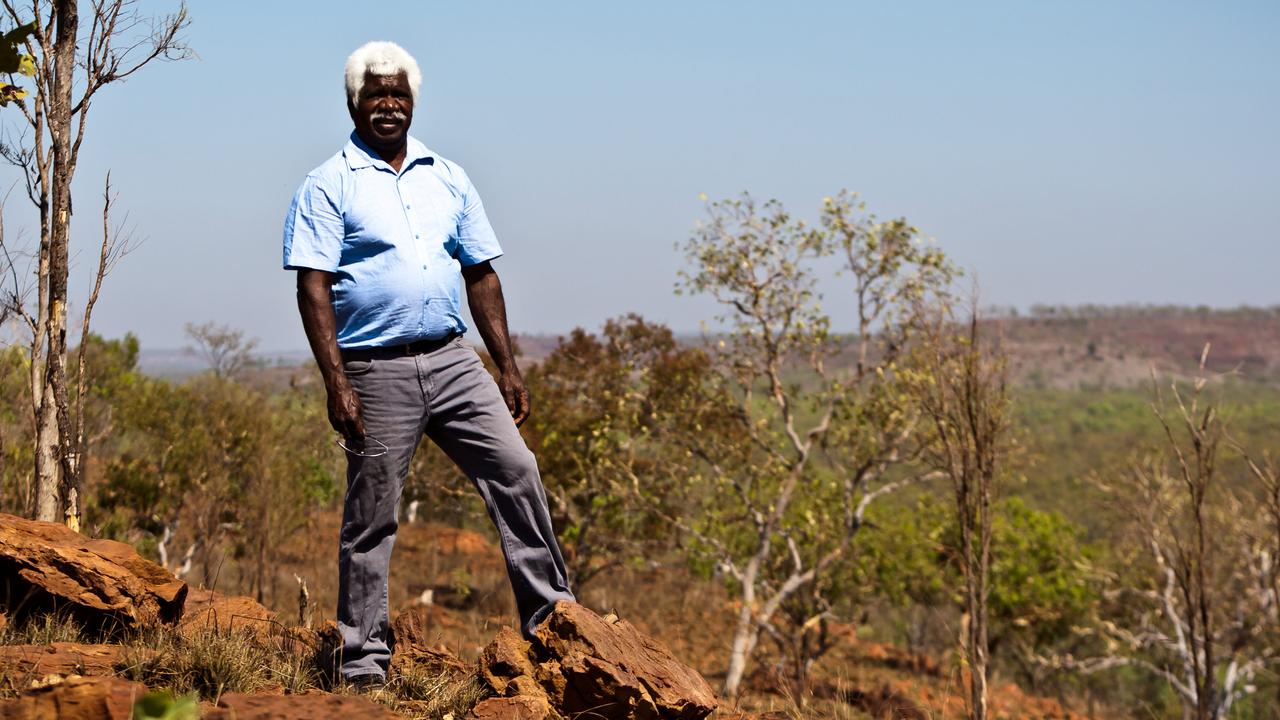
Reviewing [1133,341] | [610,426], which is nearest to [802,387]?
[610,426]

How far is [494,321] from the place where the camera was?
14.1ft

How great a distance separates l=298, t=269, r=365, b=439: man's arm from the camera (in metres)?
3.70

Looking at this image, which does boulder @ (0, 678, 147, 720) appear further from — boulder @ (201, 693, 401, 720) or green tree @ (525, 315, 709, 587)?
green tree @ (525, 315, 709, 587)

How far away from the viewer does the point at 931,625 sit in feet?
97.1

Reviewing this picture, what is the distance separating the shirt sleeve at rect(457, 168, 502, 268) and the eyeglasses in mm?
804

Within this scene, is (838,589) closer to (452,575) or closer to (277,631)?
(452,575)

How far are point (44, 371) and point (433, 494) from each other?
57.5ft

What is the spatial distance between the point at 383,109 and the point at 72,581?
7.17 ft

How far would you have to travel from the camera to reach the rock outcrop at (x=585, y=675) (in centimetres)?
373

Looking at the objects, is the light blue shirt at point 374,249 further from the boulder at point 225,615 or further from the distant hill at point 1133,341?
the distant hill at point 1133,341

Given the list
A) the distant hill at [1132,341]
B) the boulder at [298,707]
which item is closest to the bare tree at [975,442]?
the boulder at [298,707]

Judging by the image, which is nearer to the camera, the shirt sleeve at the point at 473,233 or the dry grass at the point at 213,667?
the dry grass at the point at 213,667

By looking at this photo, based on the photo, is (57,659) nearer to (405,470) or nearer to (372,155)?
(405,470)

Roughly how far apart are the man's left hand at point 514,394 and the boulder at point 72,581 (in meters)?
1.60
